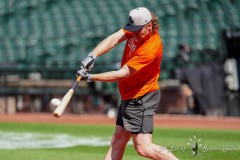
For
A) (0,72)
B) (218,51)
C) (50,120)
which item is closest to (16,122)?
(50,120)

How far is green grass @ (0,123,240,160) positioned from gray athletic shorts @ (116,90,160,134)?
7.48 ft

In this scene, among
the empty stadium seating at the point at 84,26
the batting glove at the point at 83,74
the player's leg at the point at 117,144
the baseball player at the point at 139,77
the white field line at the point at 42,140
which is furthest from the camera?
the empty stadium seating at the point at 84,26

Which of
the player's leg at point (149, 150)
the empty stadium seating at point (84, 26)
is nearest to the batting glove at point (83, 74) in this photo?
the player's leg at point (149, 150)

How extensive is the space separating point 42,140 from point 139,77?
5.93 metres

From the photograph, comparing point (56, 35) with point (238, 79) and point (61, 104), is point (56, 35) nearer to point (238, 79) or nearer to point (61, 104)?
point (238, 79)

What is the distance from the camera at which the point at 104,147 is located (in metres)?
10.3

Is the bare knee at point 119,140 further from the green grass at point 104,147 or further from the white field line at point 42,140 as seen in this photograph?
the white field line at point 42,140

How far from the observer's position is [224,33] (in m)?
17.8

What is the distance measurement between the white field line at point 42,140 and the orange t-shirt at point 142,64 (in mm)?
4574

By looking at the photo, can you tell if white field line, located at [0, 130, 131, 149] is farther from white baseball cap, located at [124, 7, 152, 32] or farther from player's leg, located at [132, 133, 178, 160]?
white baseball cap, located at [124, 7, 152, 32]

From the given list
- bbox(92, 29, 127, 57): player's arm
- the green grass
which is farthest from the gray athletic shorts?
the green grass

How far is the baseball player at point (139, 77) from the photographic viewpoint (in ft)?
19.4

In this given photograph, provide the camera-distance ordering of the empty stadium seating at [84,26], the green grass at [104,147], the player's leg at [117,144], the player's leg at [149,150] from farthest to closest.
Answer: the empty stadium seating at [84,26], the green grass at [104,147], the player's leg at [117,144], the player's leg at [149,150]

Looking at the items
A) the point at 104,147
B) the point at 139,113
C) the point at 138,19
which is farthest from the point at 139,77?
the point at 104,147
